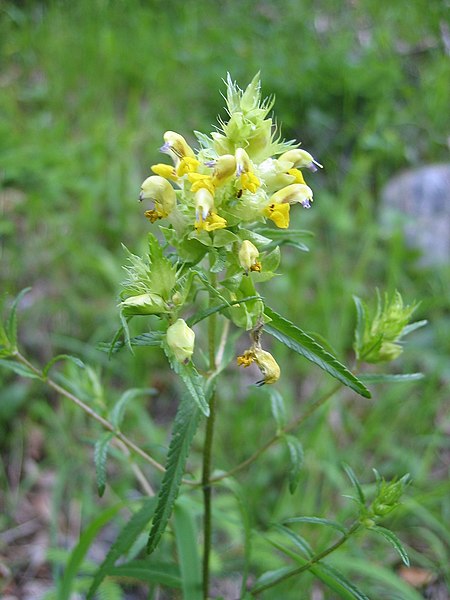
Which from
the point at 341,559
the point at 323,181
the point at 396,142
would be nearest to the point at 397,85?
the point at 396,142

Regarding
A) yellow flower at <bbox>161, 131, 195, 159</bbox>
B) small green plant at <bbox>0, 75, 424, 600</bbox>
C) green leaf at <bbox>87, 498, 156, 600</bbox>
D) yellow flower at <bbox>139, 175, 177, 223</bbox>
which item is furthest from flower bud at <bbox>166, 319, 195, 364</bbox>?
green leaf at <bbox>87, 498, 156, 600</bbox>

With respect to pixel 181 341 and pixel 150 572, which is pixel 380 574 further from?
pixel 181 341

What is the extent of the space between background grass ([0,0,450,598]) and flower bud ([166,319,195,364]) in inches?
21.2

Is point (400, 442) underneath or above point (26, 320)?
underneath

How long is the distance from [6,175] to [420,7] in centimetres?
307

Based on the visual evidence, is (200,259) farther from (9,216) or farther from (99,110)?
(99,110)

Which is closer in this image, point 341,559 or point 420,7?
point 341,559

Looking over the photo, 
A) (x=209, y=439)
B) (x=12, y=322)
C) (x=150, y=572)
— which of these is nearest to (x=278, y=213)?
(x=209, y=439)

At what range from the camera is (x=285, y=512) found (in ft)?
6.56

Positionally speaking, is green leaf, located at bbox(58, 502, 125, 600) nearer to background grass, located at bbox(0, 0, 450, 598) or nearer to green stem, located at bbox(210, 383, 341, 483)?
background grass, located at bbox(0, 0, 450, 598)

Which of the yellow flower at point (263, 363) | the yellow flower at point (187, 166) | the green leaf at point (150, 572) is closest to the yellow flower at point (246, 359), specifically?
the yellow flower at point (263, 363)

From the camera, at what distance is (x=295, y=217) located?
119 inches

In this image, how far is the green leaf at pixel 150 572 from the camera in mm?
1238

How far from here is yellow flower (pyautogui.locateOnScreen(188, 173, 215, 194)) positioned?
0.96 meters
